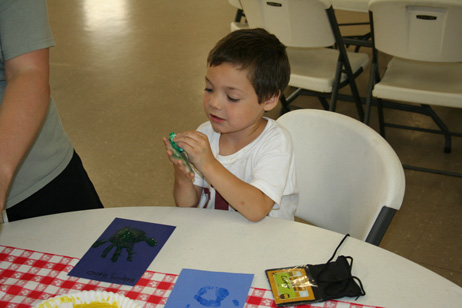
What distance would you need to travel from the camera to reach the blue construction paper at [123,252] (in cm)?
104

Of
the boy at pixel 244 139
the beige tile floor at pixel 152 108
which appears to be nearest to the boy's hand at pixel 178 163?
the boy at pixel 244 139

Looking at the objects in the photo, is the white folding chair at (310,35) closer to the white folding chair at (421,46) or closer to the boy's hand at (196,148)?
Result: the white folding chair at (421,46)

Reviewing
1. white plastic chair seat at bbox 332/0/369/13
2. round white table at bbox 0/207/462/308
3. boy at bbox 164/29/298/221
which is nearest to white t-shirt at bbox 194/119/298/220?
boy at bbox 164/29/298/221

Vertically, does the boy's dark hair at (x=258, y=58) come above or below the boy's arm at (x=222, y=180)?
above

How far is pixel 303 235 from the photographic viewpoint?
1101 millimetres

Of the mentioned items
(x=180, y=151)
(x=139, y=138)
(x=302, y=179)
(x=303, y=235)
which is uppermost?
(x=180, y=151)

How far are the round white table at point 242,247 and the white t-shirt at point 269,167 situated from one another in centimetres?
11

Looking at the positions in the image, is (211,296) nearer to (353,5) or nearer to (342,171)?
(342,171)

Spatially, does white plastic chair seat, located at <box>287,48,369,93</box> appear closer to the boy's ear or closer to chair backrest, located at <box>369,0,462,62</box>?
chair backrest, located at <box>369,0,462,62</box>

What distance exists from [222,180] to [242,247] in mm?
169

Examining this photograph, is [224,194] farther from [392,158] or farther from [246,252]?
[392,158]

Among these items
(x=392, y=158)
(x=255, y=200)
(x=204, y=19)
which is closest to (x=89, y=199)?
(x=255, y=200)

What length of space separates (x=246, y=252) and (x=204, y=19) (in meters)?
3.94

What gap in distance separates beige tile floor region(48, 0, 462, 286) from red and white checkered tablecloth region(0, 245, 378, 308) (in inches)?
51.8
